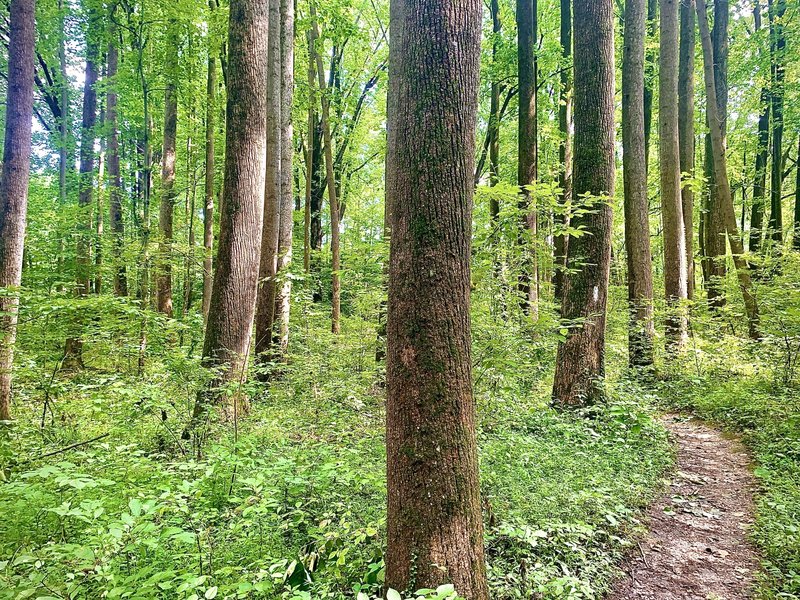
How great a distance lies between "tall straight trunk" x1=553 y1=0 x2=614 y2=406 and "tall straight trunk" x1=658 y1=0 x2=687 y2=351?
13.6ft

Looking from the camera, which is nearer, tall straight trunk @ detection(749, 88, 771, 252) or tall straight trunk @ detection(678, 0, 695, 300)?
tall straight trunk @ detection(678, 0, 695, 300)

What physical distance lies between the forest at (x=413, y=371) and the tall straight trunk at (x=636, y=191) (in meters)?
0.06

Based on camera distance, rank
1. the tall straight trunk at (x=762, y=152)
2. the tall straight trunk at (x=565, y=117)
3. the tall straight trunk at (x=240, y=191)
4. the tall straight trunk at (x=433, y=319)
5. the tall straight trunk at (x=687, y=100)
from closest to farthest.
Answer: the tall straight trunk at (x=433, y=319) < the tall straight trunk at (x=240, y=191) < the tall straight trunk at (x=565, y=117) < the tall straight trunk at (x=687, y=100) < the tall straight trunk at (x=762, y=152)

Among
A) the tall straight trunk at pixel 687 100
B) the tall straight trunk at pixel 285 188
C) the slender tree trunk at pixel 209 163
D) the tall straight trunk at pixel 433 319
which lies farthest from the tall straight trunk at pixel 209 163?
the tall straight trunk at pixel 687 100

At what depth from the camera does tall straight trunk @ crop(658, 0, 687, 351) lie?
9656 millimetres

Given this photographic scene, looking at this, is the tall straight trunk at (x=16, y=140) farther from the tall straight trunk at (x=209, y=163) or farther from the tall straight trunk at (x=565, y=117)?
the tall straight trunk at (x=565, y=117)

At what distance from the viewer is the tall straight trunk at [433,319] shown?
7.57 ft

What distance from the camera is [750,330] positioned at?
10062 millimetres

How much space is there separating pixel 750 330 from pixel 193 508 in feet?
37.9

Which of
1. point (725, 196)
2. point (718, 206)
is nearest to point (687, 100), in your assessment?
point (718, 206)

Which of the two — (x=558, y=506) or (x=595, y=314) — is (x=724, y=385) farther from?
(x=558, y=506)

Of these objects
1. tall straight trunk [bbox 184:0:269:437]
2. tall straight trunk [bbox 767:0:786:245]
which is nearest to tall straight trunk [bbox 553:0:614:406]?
tall straight trunk [bbox 184:0:269:437]

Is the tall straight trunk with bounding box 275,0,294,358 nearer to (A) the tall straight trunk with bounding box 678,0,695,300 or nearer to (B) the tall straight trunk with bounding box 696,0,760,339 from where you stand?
(B) the tall straight trunk with bounding box 696,0,760,339

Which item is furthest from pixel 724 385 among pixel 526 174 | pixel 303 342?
pixel 303 342
